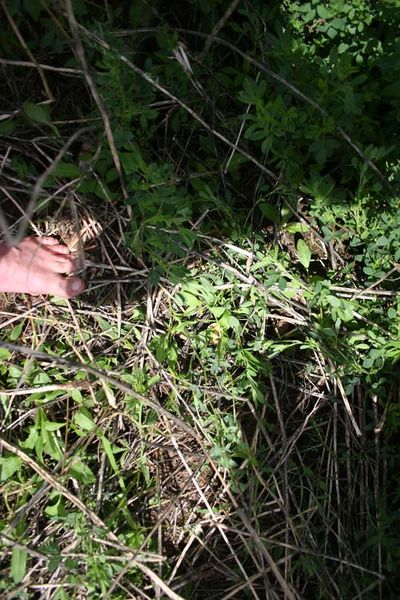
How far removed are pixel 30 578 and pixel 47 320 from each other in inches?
35.9

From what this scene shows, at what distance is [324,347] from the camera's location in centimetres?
192

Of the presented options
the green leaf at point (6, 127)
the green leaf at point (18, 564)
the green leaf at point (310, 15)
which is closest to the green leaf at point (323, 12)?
the green leaf at point (310, 15)

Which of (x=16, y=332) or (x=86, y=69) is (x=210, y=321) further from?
(x=86, y=69)

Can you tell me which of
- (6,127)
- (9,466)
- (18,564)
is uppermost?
(6,127)

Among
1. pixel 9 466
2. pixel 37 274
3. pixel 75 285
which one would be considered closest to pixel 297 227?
pixel 75 285

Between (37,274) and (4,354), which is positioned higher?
(37,274)

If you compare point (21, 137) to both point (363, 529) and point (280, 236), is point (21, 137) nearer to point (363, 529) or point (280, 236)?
point (280, 236)

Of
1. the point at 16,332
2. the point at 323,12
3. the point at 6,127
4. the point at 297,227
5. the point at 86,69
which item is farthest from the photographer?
the point at 16,332

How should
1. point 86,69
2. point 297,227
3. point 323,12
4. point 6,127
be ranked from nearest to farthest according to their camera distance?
point 86,69, point 323,12, point 6,127, point 297,227

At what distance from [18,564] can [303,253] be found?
4.54 feet

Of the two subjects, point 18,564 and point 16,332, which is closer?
point 18,564

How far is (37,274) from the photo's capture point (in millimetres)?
2088

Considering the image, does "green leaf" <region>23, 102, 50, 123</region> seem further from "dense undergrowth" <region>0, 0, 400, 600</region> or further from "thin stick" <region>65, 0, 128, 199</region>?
"thin stick" <region>65, 0, 128, 199</region>

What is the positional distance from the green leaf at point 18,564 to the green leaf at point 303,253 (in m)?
1.33
